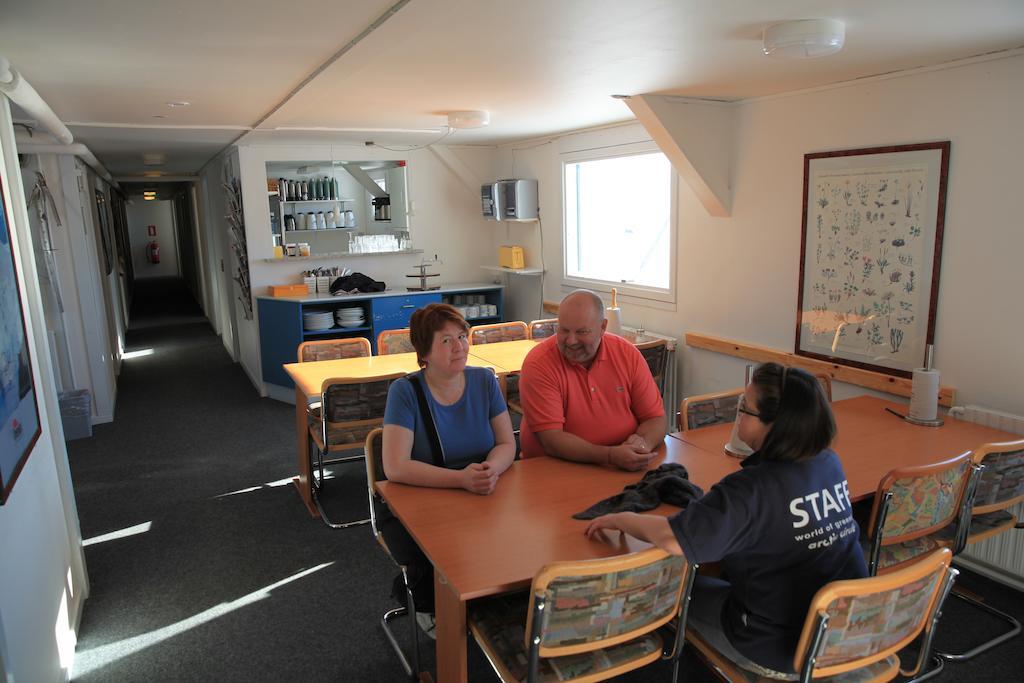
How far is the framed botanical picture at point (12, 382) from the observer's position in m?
1.98

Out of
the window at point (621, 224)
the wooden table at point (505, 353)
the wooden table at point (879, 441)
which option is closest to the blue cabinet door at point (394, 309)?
the window at point (621, 224)

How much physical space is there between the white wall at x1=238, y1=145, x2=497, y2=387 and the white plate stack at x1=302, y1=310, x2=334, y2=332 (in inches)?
23.1

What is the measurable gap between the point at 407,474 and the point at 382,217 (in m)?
5.96

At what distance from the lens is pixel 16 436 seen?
213 cm

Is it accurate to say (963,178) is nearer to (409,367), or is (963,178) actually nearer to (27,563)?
(409,367)

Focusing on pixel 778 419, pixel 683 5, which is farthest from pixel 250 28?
pixel 778 419

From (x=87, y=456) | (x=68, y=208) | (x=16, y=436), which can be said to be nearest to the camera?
(x=16, y=436)

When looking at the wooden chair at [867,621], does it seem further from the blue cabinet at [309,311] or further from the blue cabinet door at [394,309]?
the blue cabinet door at [394,309]

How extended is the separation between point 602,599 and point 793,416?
63cm

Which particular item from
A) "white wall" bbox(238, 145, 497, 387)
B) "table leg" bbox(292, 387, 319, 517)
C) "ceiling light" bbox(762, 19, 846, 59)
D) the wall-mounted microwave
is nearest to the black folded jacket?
"ceiling light" bbox(762, 19, 846, 59)

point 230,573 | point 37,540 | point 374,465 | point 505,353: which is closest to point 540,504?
point 374,465

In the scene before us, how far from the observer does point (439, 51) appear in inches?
113

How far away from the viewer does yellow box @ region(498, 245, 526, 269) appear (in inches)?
271

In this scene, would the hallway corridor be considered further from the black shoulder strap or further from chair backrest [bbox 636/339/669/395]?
chair backrest [bbox 636/339/669/395]
